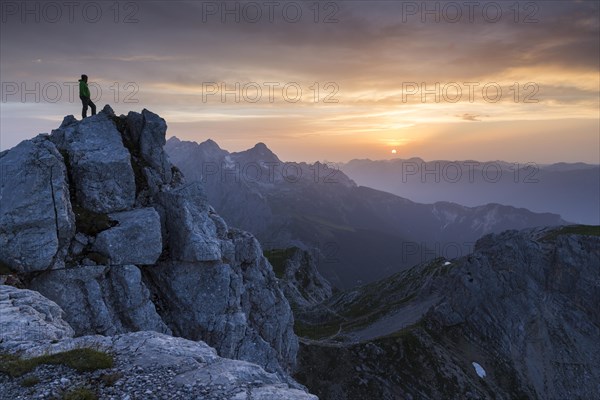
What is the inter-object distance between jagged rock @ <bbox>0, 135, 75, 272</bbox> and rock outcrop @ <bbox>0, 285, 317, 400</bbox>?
13446 mm

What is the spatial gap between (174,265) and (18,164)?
18845 mm

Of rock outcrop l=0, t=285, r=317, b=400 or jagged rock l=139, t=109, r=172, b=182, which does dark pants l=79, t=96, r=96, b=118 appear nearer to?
jagged rock l=139, t=109, r=172, b=182

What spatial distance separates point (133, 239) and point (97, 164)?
10.6 m

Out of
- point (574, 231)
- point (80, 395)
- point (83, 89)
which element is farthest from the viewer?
point (574, 231)

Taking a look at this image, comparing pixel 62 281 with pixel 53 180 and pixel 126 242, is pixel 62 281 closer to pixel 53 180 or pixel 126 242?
pixel 126 242

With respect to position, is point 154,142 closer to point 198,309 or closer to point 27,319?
point 198,309

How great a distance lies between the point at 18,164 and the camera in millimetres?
39031

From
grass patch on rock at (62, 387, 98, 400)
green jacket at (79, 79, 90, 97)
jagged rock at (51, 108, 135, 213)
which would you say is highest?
green jacket at (79, 79, 90, 97)

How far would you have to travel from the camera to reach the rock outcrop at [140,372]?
16.6m

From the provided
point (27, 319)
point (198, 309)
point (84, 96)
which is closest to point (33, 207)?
point (27, 319)

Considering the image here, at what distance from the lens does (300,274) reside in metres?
188

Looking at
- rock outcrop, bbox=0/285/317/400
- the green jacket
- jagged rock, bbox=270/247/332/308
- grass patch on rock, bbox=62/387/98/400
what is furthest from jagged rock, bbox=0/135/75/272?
jagged rock, bbox=270/247/332/308

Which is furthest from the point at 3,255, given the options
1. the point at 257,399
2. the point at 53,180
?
the point at 257,399

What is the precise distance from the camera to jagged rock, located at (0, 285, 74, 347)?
21.7m
